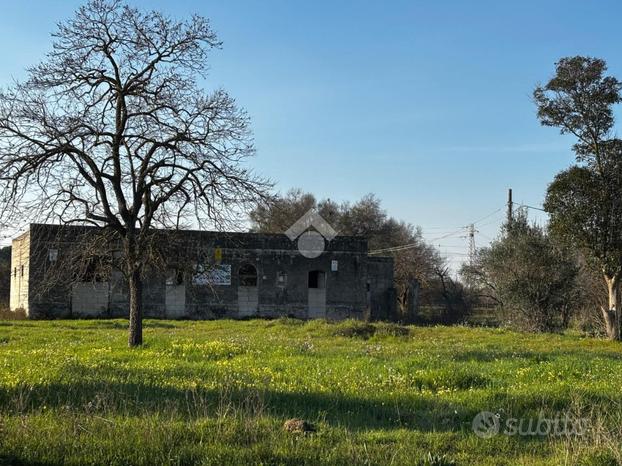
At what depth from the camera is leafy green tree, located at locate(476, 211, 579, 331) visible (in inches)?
1137

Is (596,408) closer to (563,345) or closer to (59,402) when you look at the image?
(59,402)

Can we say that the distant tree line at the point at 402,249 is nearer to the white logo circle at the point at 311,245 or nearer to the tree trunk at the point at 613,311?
the white logo circle at the point at 311,245

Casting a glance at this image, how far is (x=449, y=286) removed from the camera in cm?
5766

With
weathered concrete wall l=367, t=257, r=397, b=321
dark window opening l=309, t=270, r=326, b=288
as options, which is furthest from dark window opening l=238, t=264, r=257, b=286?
weathered concrete wall l=367, t=257, r=397, b=321

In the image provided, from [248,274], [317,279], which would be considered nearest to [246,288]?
[248,274]

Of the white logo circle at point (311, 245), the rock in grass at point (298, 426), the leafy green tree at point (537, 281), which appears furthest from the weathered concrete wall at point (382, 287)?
the rock in grass at point (298, 426)

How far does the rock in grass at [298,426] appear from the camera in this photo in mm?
6757

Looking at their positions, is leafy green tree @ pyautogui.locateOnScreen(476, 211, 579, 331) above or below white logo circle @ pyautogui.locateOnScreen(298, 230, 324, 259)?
below

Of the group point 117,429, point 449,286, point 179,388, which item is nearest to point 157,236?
point 179,388

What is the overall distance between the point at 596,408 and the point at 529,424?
119 cm

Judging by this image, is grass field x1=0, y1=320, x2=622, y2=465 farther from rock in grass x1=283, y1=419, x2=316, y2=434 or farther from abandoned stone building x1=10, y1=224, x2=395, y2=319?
abandoned stone building x1=10, y1=224, x2=395, y2=319

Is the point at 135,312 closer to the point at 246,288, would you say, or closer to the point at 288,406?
the point at 288,406

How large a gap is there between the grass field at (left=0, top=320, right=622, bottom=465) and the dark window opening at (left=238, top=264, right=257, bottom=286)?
2740 cm

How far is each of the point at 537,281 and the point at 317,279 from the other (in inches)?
708
